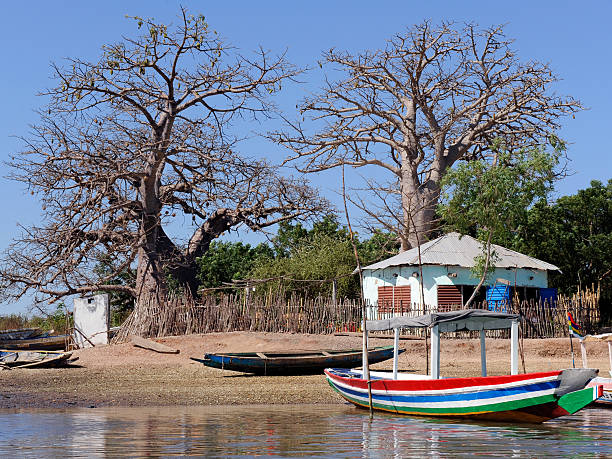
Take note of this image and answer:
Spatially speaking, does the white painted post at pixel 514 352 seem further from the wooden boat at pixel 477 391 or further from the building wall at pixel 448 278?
the building wall at pixel 448 278

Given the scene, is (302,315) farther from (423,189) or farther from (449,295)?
(423,189)

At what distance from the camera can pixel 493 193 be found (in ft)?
98.3

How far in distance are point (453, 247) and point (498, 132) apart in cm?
1001

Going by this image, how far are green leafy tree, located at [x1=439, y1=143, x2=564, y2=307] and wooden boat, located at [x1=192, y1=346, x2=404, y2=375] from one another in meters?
9.20

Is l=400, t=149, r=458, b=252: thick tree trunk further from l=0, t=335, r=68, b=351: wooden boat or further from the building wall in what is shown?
l=0, t=335, r=68, b=351: wooden boat

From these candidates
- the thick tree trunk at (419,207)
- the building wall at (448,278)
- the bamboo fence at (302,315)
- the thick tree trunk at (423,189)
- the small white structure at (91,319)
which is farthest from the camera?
the thick tree trunk at (423,189)

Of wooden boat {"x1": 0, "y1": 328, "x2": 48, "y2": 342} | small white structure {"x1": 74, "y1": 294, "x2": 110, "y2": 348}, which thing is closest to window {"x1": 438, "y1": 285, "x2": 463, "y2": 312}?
small white structure {"x1": 74, "y1": 294, "x2": 110, "y2": 348}

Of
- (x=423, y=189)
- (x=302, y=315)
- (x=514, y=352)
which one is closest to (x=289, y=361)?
(x=302, y=315)

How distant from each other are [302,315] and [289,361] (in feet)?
23.9

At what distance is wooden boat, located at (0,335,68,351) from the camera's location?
112ft

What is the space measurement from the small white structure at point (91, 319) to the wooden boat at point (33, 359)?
7.24m

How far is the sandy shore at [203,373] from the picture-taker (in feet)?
60.6

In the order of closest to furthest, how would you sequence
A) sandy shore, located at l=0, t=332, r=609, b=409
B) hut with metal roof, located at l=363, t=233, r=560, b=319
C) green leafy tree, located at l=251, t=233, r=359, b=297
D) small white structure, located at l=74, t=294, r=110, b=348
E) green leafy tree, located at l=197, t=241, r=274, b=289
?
sandy shore, located at l=0, t=332, r=609, b=409, hut with metal roof, located at l=363, t=233, r=560, b=319, small white structure, located at l=74, t=294, r=110, b=348, green leafy tree, located at l=251, t=233, r=359, b=297, green leafy tree, located at l=197, t=241, r=274, b=289

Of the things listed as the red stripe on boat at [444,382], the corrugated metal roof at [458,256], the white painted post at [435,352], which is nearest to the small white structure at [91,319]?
the corrugated metal roof at [458,256]
